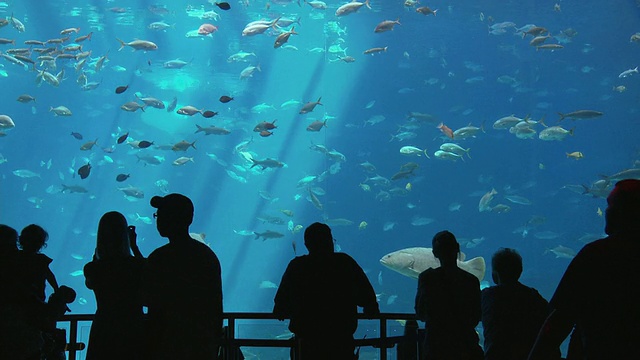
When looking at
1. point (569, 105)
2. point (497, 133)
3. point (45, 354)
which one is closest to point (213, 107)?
point (497, 133)

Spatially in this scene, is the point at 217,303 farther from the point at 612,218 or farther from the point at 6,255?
the point at 612,218

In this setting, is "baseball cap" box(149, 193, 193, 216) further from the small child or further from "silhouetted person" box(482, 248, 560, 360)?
"silhouetted person" box(482, 248, 560, 360)

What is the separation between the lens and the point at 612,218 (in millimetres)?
2068

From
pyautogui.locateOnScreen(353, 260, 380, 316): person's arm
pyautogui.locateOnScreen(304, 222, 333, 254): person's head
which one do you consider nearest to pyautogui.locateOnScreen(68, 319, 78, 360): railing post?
pyautogui.locateOnScreen(304, 222, 333, 254): person's head

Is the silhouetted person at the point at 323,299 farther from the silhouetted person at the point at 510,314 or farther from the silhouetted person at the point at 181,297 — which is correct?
the silhouetted person at the point at 510,314

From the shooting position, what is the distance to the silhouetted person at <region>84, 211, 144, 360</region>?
2914mm

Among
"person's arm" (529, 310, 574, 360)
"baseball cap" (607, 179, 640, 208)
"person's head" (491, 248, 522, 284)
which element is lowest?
"person's arm" (529, 310, 574, 360)

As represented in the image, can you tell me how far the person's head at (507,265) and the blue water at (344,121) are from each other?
1992 centimetres

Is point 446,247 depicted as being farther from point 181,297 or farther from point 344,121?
point 344,121

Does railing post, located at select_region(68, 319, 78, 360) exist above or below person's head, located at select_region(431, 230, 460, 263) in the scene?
below

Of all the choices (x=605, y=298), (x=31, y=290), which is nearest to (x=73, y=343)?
(x=31, y=290)

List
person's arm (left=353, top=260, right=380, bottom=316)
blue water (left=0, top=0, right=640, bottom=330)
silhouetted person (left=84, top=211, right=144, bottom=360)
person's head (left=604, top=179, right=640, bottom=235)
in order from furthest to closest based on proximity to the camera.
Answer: blue water (left=0, top=0, right=640, bottom=330), person's arm (left=353, top=260, right=380, bottom=316), silhouetted person (left=84, top=211, right=144, bottom=360), person's head (left=604, top=179, right=640, bottom=235)

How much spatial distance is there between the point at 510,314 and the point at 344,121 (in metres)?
35.6

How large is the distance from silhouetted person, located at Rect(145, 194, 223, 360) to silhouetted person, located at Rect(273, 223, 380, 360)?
18.4 inches
